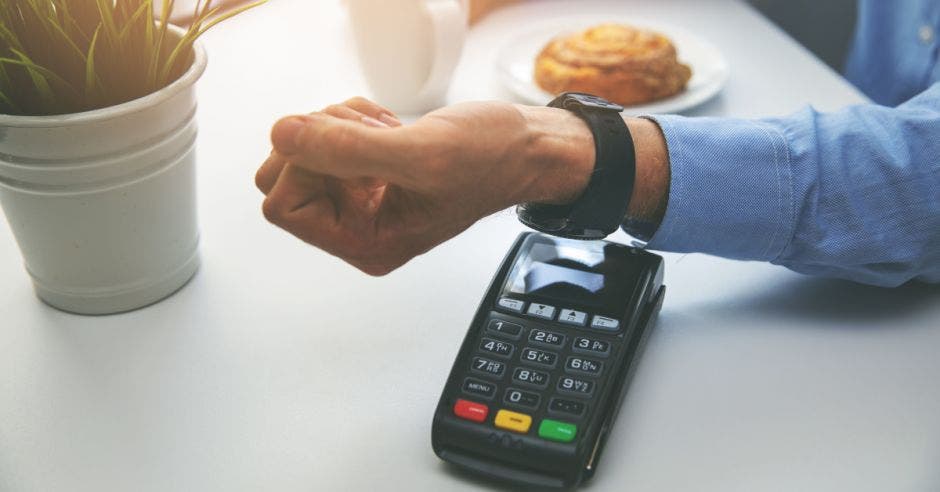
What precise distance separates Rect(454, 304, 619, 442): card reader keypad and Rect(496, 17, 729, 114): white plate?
36 centimetres

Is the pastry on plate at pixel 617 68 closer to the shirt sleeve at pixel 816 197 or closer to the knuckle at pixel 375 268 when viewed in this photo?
the shirt sleeve at pixel 816 197

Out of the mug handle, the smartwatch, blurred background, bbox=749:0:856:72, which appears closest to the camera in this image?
the smartwatch

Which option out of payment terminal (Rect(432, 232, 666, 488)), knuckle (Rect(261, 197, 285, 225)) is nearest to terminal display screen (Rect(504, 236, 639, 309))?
payment terminal (Rect(432, 232, 666, 488))

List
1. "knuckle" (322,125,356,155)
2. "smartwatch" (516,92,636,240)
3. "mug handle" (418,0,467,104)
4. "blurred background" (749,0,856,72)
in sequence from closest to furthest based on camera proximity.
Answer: "knuckle" (322,125,356,155) < "smartwatch" (516,92,636,240) < "mug handle" (418,0,467,104) < "blurred background" (749,0,856,72)

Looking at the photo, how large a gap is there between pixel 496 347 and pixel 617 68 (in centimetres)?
42

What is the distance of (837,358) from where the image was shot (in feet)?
1.79

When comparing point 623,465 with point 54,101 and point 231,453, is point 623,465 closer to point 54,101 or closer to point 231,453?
point 231,453

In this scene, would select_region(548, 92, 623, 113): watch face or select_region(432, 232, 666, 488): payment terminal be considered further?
select_region(548, 92, 623, 113): watch face

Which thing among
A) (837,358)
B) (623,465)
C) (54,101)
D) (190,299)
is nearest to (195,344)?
(190,299)

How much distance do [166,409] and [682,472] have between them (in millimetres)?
288

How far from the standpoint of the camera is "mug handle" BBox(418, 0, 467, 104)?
79 centimetres

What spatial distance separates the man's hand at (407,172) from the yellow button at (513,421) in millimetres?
112

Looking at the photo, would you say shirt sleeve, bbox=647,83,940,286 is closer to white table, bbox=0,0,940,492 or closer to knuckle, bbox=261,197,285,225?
white table, bbox=0,0,940,492

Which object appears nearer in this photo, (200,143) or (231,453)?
(231,453)
